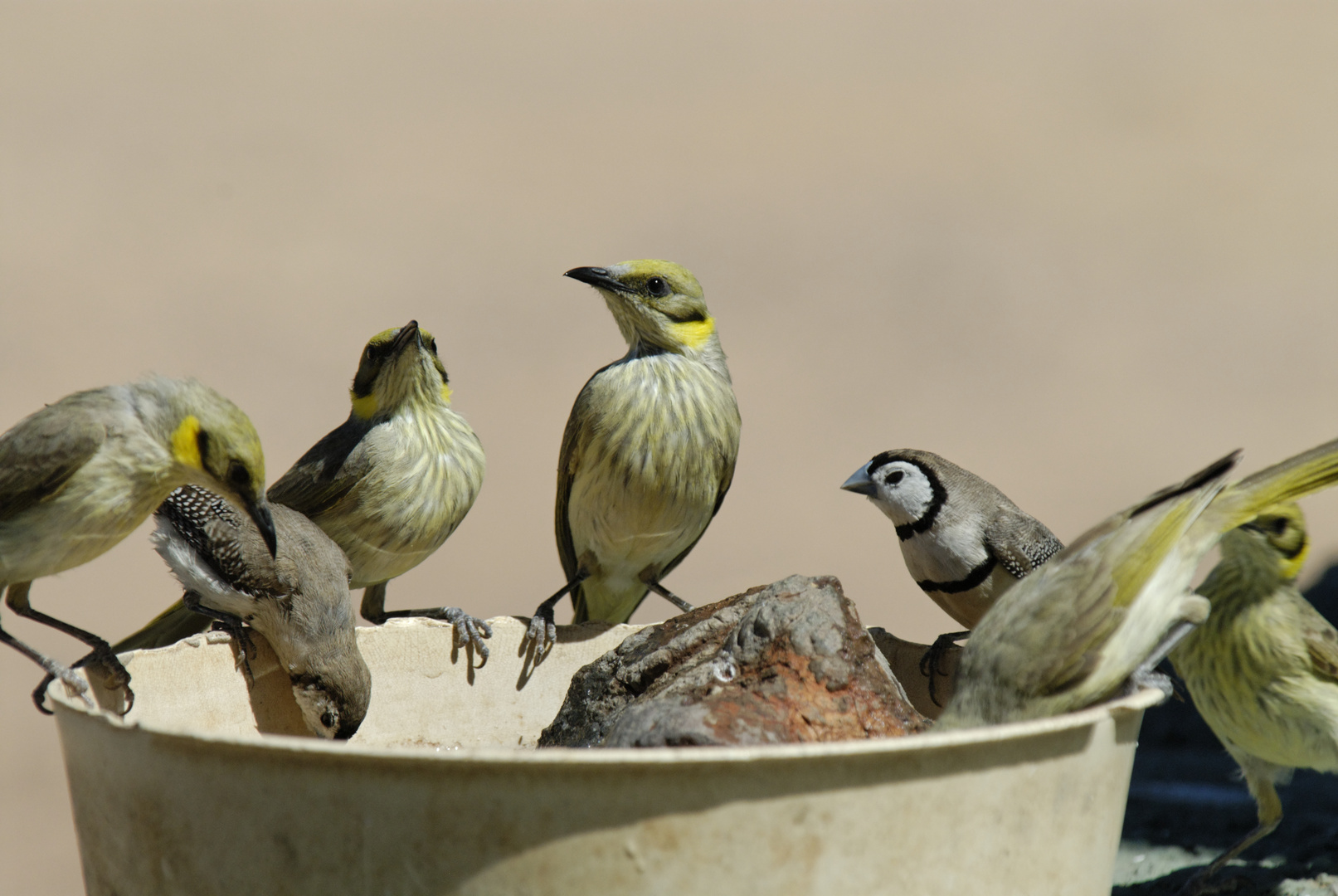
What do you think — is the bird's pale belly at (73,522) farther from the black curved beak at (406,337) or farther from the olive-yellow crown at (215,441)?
the black curved beak at (406,337)

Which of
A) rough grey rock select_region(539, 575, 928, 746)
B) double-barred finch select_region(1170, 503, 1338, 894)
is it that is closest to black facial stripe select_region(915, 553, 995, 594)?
double-barred finch select_region(1170, 503, 1338, 894)

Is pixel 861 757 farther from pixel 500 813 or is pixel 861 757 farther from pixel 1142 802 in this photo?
pixel 1142 802

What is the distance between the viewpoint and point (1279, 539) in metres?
3.64

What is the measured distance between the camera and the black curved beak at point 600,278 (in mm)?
4320

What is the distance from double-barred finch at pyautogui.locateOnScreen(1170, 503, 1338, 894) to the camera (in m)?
3.54

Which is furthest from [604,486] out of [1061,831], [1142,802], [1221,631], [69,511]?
[1142,802]

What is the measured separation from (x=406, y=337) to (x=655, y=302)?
95cm

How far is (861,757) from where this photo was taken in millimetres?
1785

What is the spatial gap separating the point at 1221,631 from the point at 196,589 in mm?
3234

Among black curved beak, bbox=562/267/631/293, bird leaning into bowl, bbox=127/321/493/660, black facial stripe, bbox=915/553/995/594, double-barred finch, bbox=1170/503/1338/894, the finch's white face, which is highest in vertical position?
black curved beak, bbox=562/267/631/293

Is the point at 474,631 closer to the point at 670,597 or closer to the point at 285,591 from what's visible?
the point at 285,591

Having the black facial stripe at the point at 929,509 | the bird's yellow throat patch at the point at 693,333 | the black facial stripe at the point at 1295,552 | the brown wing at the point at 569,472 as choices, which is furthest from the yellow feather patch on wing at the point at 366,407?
the black facial stripe at the point at 1295,552

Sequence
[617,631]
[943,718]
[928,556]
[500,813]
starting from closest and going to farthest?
[500,813] < [943,718] < [617,631] < [928,556]

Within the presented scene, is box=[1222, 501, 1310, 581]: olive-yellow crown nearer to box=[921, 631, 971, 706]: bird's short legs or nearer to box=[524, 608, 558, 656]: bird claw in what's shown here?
box=[921, 631, 971, 706]: bird's short legs
